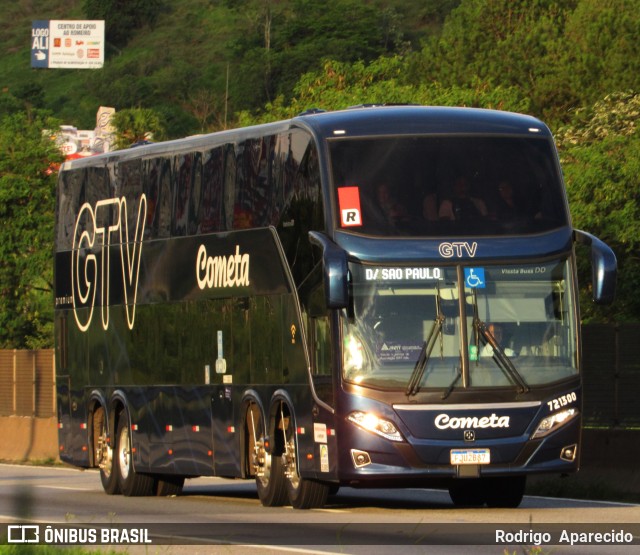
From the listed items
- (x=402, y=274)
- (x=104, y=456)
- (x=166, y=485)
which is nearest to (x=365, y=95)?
(x=104, y=456)

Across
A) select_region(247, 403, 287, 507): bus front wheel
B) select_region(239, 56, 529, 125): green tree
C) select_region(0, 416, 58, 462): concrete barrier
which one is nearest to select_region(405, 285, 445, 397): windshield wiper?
select_region(247, 403, 287, 507): bus front wheel

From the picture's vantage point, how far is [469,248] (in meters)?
18.8

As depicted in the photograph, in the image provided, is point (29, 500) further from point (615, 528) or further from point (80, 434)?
point (80, 434)

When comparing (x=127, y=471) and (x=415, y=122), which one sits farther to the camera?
(x=127, y=471)

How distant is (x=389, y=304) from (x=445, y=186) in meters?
1.43

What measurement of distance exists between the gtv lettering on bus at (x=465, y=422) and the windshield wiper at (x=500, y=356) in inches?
16.2

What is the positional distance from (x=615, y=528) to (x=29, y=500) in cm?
795

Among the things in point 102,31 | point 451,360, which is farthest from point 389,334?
point 102,31

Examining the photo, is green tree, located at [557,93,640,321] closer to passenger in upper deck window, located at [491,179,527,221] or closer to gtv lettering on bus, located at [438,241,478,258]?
passenger in upper deck window, located at [491,179,527,221]

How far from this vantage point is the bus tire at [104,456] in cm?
2523

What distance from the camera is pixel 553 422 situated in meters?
18.8

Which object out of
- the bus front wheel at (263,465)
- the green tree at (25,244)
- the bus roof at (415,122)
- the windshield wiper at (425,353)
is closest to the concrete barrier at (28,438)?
the green tree at (25,244)

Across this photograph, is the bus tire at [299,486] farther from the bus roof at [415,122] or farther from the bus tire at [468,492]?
the bus roof at [415,122]

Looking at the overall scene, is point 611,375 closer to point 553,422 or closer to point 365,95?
point 553,422
